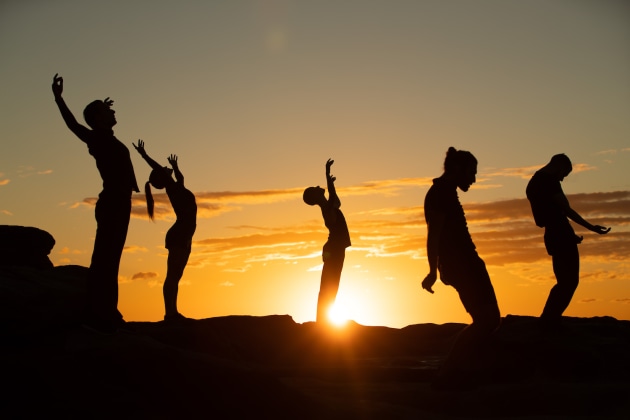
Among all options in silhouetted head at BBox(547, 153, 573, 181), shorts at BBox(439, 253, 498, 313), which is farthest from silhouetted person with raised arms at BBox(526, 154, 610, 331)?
shorts at BBox(439, 253, 498, 313)

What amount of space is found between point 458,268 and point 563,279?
97.8 inches

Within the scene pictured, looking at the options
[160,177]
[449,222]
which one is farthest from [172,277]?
[449,222]

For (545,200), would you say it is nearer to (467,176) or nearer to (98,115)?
(467,176)

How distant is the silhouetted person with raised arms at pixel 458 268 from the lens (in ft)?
24.4

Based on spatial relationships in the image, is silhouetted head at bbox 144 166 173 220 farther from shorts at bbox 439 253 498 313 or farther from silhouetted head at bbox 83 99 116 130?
shorts at bbox 439 253 498 313

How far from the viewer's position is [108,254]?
7.90 metres

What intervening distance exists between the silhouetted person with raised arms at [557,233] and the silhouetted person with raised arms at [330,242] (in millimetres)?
3317

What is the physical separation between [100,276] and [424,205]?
3.57 m

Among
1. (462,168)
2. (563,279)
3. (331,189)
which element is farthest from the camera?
(331,189)

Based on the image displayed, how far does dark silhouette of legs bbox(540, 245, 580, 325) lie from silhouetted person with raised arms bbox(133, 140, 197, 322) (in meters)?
5.99

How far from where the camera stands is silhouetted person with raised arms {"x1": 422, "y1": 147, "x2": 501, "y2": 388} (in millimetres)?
7449

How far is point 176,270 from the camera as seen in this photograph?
Result: 12.2 metres

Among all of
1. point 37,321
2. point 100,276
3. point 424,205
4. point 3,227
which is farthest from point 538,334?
point 3,227

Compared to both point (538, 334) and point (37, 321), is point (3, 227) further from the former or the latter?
point (538, 334)
